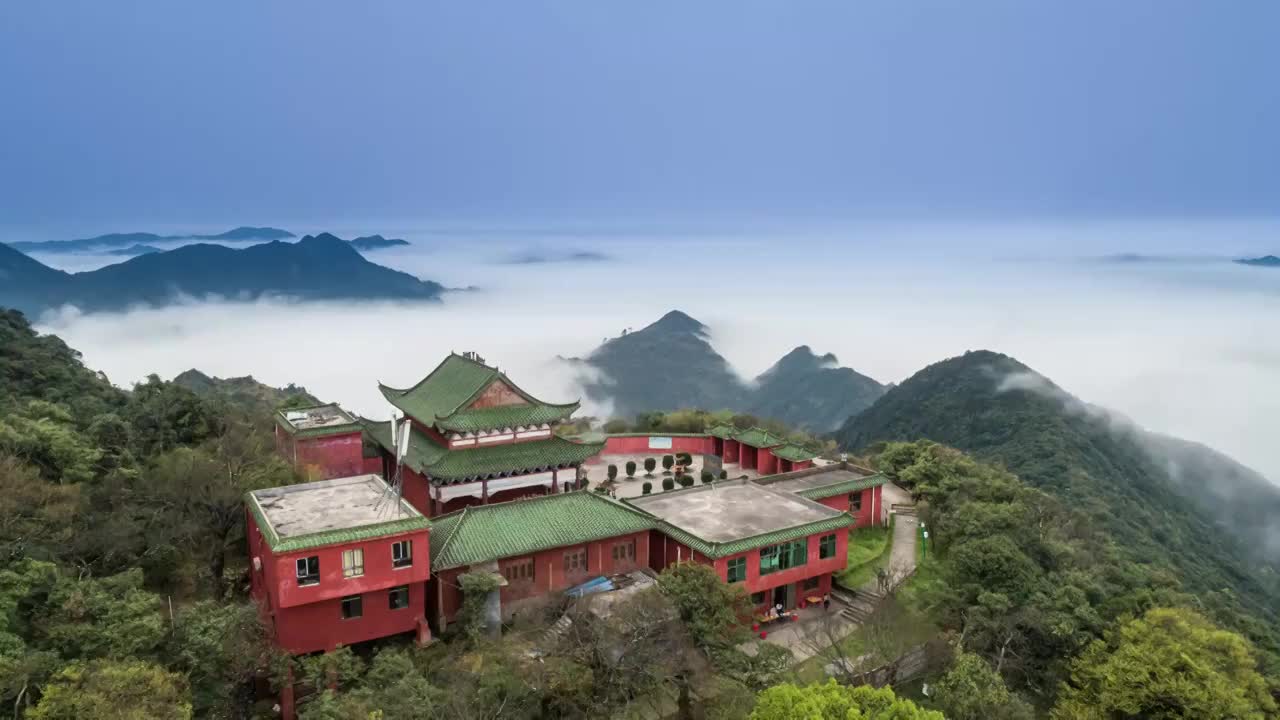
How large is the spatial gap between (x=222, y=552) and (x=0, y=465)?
588 cm

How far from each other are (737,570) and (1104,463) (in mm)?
48763

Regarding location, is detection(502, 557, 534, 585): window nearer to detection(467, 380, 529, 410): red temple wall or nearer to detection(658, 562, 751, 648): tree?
detection(658, 562, 751, 648): tree

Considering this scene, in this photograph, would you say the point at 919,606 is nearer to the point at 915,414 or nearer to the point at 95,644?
the point at 95,644

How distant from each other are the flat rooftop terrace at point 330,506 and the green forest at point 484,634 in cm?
234

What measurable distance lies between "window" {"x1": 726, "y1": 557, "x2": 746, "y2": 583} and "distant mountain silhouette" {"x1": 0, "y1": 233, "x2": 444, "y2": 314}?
9477cm

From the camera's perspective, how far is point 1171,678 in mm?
19375

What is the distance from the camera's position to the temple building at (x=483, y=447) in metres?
26.2

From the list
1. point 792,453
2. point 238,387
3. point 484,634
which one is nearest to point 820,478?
point 792,453

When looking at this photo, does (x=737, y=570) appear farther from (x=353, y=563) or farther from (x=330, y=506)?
(x=330, y=506)

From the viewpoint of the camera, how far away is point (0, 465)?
20.4m

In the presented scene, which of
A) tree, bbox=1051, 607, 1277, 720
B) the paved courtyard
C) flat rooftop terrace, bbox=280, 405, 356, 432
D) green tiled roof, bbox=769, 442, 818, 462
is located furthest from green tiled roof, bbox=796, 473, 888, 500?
flat rooftop terrace, bbox=280, 405, 356, 432

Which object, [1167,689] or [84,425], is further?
[84,425]

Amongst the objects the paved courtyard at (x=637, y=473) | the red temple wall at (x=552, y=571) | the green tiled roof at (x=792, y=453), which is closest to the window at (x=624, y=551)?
the red temple wall at (x=552, y=571)

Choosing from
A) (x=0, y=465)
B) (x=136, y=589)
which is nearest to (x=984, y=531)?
(x=136, y=589)
